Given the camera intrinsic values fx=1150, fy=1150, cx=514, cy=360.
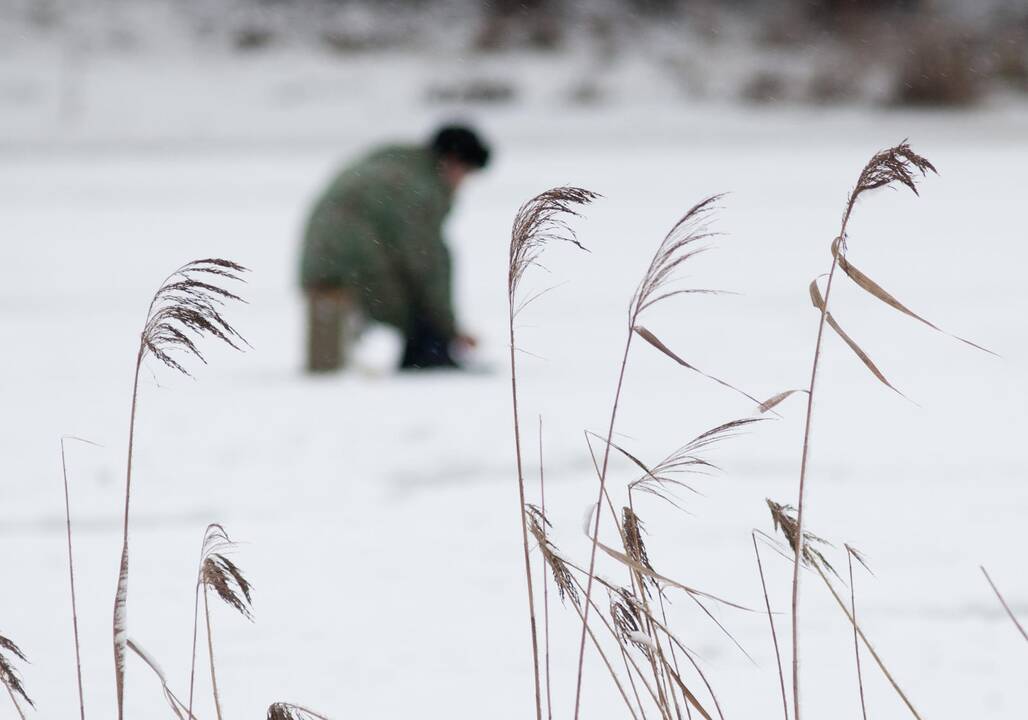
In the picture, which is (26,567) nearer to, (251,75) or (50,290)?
(50,290)

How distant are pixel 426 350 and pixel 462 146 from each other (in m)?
0.93

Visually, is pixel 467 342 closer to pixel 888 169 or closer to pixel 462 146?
pixel 462 146

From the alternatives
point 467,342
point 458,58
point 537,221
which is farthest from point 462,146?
point 458,58

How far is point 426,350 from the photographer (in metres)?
5.22

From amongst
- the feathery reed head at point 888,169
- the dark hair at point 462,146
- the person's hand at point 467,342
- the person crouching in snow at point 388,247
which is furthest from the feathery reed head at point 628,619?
the dark hair at point 462,146

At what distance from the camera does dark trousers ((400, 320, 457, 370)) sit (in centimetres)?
521

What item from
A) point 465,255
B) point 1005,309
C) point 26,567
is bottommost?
point 26,567

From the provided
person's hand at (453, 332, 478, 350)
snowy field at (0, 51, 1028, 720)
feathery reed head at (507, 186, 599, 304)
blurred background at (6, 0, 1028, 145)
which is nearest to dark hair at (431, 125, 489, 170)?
person's hand at (453, 332, 478, 350)

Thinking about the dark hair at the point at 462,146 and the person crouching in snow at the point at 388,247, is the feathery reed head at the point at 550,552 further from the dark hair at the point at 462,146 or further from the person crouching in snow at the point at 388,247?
the dark hair at the point at 462,146

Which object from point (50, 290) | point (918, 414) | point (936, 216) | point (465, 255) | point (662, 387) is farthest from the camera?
point (936, 216)

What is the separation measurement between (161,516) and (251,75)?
14.6 m

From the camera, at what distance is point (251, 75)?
1655cm

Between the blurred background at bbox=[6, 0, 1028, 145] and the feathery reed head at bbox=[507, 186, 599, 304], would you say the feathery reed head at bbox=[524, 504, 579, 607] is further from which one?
the blurred background at bbox=[6, 0, 1028, 145]

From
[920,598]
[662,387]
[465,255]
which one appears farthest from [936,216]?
[920,598]
